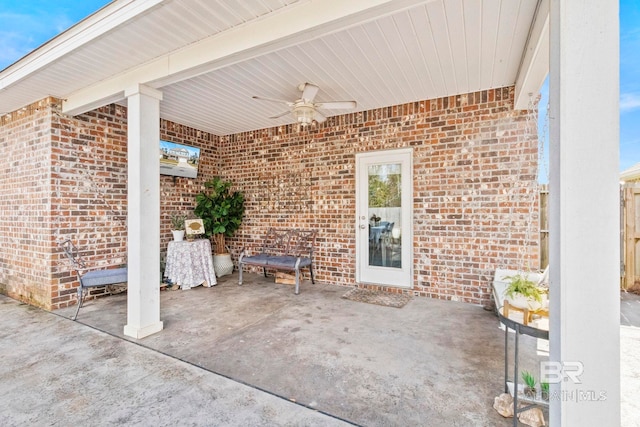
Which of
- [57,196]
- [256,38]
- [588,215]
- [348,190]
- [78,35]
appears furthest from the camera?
[348,190]

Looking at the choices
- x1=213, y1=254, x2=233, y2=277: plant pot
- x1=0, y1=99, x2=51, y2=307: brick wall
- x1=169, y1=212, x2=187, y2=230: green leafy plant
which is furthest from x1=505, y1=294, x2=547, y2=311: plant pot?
x1=0, y1=99, x2=51, y2=307: brick wall

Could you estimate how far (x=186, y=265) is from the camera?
4875mm

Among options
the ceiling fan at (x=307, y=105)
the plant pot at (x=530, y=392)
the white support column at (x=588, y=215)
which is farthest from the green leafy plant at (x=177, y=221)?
the white support column at (x=588, y=215)

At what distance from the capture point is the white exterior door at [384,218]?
4543 mm

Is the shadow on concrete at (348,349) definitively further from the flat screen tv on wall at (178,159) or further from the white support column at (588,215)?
the flat screen tv on wall at (178,159)

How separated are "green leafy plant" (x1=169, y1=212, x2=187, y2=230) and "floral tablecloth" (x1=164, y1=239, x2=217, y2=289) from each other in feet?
1.66

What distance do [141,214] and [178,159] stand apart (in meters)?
2.62

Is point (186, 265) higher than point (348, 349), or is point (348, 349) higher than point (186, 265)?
point (186, 265)

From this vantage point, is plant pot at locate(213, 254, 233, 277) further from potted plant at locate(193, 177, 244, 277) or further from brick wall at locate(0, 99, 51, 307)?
brick wall at locate(0, 99, 51, 307)

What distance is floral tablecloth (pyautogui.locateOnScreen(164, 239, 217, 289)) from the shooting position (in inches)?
191

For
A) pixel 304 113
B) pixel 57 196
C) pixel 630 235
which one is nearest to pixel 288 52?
pixel 304 113

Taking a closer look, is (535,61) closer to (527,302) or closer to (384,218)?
(527,302)

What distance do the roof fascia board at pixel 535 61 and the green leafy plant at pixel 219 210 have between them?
4.79 m

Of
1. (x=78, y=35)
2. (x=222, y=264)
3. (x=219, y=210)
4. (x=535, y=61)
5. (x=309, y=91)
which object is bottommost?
(x=222, y=264)
